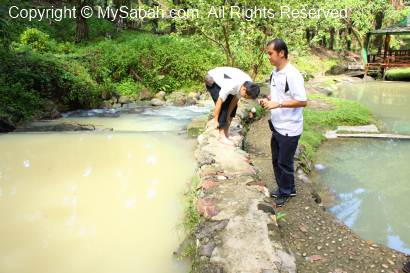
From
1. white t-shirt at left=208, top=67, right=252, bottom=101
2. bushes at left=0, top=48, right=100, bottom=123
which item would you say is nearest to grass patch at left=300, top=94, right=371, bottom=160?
white t-shirt at left=208, top=67, right=252, bottom=101

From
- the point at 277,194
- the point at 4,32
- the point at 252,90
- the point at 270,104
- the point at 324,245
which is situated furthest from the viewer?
the point at 4,32

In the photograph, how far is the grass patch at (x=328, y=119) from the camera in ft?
28.1

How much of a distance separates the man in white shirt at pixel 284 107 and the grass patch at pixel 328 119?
365 cm

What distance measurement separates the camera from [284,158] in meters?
4.46

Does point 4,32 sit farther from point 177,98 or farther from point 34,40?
point 177,98

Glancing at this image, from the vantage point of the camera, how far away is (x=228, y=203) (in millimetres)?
3945

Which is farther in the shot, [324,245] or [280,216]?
[280,216]

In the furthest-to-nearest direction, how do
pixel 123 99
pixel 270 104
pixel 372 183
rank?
pixel 123 99, pixel 372 183, pixel 270 104

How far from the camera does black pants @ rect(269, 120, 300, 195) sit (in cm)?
434

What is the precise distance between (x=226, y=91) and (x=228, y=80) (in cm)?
23

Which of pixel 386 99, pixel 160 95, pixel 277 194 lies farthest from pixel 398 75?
pixel 277 194

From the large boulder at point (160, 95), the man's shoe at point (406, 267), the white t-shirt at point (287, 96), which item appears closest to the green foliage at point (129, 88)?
the large boulder at point (160, 95)

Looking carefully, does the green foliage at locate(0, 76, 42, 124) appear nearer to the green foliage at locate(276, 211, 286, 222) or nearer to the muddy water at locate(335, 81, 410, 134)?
the green foliage at locate(276, 211, 286, 222)

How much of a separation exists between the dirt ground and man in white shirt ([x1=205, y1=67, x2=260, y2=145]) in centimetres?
153
